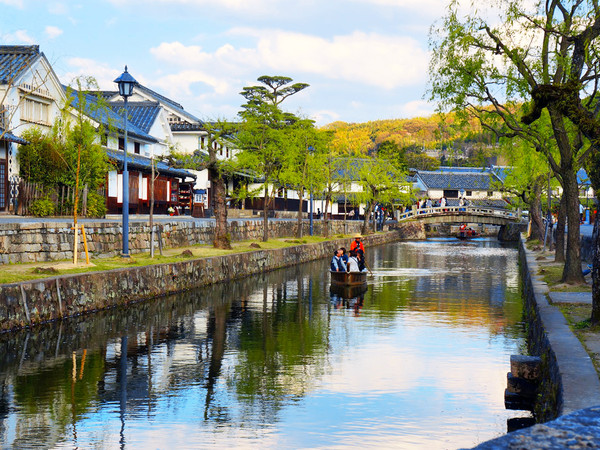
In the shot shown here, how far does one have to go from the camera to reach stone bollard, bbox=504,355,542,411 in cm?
1207

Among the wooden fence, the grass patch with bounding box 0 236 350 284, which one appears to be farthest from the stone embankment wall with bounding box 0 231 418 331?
the wooden fence

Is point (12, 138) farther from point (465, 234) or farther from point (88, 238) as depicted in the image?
point (465, 234)

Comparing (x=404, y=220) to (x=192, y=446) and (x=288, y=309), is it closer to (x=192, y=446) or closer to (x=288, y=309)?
(x=288, y=309)

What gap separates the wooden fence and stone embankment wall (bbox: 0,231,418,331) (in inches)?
362

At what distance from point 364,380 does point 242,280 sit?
64.4ft

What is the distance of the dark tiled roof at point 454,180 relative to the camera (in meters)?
114

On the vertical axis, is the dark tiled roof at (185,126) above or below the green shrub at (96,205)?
above

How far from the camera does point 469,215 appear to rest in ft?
292

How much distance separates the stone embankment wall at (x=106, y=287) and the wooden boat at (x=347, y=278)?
16.1ft

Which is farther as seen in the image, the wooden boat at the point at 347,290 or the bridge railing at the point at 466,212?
the bridge railing at the point at 466,212

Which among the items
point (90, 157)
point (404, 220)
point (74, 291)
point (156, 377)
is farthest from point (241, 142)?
point (404, 220)

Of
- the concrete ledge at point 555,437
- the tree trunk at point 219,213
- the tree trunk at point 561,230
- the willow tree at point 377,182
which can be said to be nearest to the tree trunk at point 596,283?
the concrete ledge at point 555,437

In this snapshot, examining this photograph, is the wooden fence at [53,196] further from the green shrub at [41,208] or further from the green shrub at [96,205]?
the green shrub at [96,205]

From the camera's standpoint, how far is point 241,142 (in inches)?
1791
